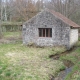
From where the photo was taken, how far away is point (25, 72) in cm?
1077

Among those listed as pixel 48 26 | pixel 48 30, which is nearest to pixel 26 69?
pixel 48 26

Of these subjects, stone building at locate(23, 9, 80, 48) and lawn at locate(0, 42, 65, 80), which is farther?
stone building at locate(23, 9, 80, 48)

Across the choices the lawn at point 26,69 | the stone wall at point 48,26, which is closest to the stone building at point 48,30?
the stone wall at point 48,26

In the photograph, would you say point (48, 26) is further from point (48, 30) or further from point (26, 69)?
point (26, 69)

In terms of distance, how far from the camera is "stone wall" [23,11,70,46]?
19.9 metres

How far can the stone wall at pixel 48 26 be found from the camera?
65.4ft

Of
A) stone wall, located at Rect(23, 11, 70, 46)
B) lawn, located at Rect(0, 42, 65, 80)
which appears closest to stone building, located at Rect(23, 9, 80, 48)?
stone wall, located at Rect(23, 11, 70, 46)

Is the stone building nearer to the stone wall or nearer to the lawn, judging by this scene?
the stone wall

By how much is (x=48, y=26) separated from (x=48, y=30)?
552 mm

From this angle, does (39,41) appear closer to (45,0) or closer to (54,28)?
(54,28)

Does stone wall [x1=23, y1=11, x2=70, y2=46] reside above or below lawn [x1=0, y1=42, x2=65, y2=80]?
above

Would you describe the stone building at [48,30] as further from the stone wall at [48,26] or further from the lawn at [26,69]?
the lawn at [26,69]

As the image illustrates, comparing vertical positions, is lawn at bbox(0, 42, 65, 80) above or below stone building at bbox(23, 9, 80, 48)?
below

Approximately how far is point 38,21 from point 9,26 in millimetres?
19363
